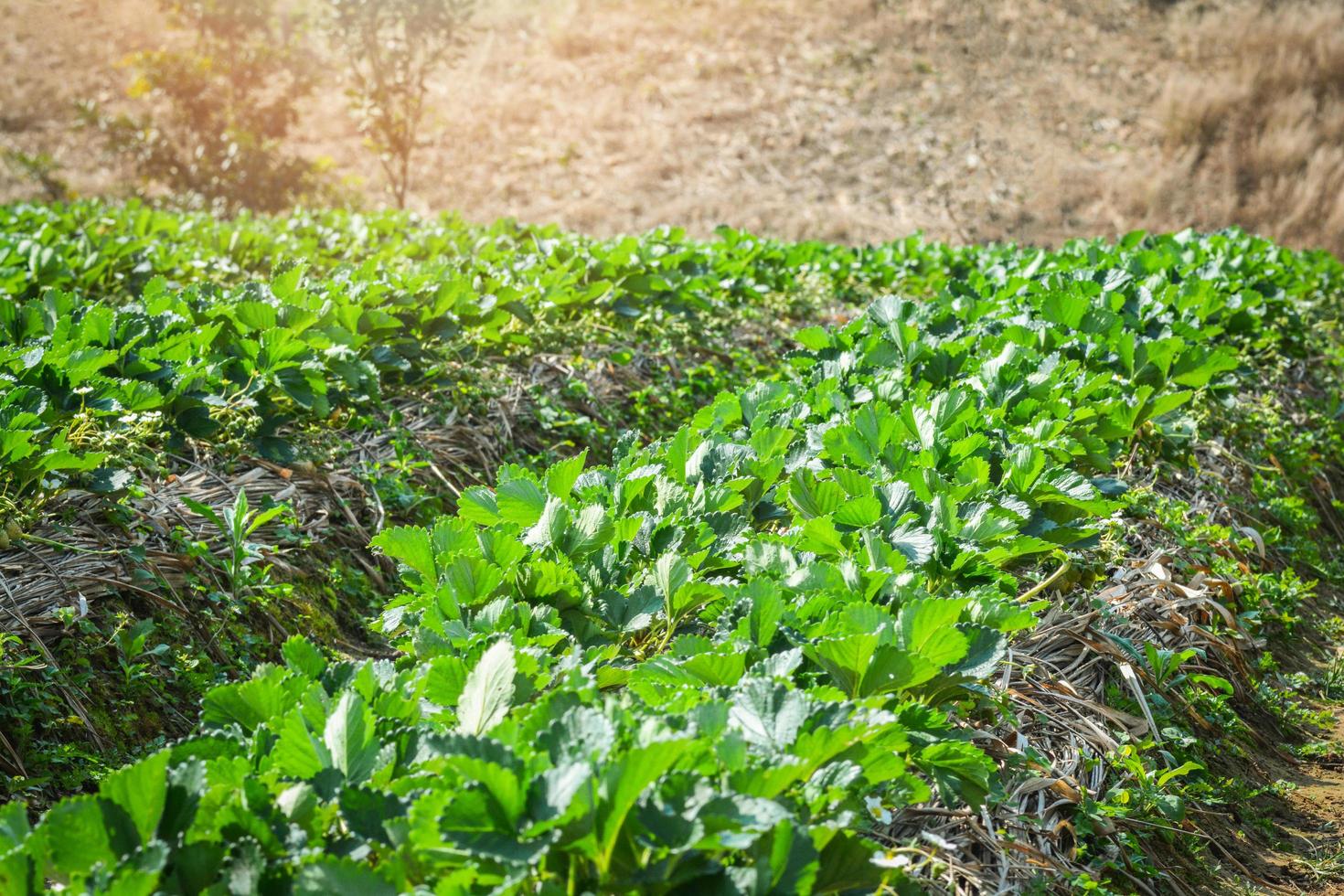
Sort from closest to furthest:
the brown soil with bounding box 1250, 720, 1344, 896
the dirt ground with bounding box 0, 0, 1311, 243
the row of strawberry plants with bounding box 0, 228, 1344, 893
→ 1. the row of strawberry plants with bounding box 0, 228, 1344, 893
2. the brown soil with bounding box 1250, 720, 1344, 896
3. the dirt ground with bounding box 0, 0, 1311, 243

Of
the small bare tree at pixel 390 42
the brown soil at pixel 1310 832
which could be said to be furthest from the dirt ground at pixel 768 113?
the brown soil at pixel 1310 832

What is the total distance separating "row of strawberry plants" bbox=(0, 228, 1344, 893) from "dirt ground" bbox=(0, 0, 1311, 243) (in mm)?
11267

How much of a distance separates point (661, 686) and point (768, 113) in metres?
16.6

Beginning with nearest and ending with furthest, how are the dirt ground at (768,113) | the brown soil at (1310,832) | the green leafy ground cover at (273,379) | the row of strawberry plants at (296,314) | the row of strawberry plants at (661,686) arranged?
the row of strawberry plants at (661,686), the brown soil at (1310,832), the green leafy ground cover at (273,379), the row of strawberry plants at (296,314), the dirt ground at (768,113)

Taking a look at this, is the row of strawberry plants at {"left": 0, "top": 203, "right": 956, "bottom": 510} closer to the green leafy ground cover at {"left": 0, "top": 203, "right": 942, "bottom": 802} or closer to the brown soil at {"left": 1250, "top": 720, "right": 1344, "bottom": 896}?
the green leafy ground cover at {"left": 0, "top": 203, "right": 942, "bottom": 802}

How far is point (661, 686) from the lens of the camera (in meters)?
1.53

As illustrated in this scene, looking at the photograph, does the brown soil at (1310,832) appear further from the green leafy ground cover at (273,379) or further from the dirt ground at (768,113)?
the dirt ground at (768,113)

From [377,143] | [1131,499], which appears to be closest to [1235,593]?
[1131,499]

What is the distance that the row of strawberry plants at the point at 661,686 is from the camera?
1.11 metres

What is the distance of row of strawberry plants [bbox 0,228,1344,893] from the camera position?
3.65ft

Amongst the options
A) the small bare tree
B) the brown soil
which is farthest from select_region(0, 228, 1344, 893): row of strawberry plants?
the small bare tree

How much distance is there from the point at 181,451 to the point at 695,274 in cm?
314

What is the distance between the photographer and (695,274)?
564 centimetres

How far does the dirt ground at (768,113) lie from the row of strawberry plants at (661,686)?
1127 cm
